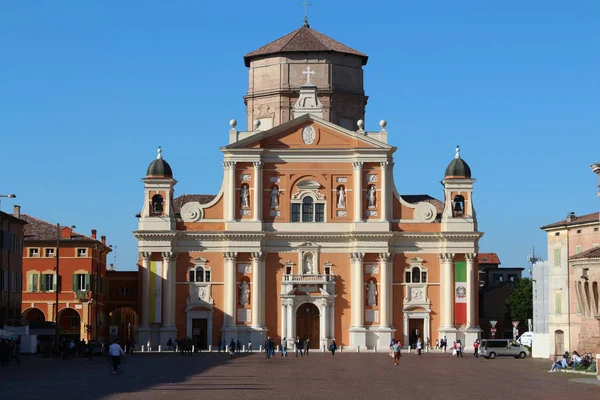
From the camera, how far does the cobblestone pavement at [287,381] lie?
36000 mm

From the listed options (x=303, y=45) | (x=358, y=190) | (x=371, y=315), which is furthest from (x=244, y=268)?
(x=303, y=45)

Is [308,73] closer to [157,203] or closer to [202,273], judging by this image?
[157,203]

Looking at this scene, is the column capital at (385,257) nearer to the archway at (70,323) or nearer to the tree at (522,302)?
the archway at (70,323)

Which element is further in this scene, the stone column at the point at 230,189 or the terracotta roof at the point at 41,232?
the terracotta roof at the point at 41,232

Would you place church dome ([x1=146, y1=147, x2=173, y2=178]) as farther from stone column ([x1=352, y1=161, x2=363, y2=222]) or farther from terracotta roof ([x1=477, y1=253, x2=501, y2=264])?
terracotta roof ([x1=477, y1=253, x2=501, y2=264])

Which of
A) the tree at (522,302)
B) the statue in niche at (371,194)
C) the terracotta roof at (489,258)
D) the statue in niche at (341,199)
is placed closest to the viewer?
the statue in niche at (371,194)

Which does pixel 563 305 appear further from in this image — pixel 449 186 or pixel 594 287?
pixel 594 287

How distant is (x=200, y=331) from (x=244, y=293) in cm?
366

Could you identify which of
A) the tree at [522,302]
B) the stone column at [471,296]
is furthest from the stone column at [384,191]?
the tree at [522,302]

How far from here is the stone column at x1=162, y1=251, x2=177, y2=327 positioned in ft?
268

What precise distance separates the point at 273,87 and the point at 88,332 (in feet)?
69.1

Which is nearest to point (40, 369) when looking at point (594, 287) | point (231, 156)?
point (594, 287)

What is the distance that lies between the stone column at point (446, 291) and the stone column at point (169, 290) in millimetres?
16840

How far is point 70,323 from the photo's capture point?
93.7 meters
